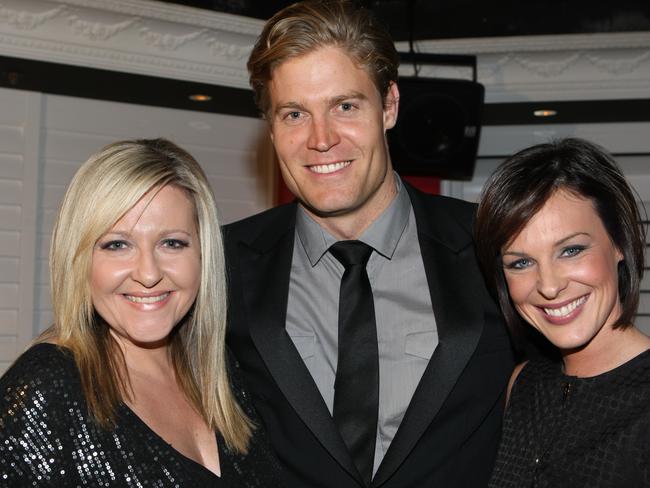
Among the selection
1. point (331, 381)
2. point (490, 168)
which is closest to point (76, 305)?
point (331, 381)

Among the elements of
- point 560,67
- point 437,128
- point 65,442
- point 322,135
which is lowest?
point 65,442

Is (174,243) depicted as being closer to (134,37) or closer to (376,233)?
(376,233)

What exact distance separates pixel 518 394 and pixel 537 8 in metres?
3.13

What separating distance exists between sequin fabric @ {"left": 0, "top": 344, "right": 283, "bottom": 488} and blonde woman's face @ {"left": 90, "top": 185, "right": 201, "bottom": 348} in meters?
0.15

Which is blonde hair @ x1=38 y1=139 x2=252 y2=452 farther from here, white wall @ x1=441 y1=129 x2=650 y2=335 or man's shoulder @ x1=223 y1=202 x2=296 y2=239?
white wall @ x1=441 y1=129 x2=650 y2=335

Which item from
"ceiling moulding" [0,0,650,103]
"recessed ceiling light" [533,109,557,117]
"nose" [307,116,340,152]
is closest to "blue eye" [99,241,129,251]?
"nose" [307,116,340,152]

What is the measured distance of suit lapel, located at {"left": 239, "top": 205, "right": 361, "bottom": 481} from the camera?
78.3 inches

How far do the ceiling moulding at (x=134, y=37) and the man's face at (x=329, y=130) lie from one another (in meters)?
2.32

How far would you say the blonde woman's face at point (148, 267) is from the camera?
1856 mm

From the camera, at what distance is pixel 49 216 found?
468 centimetres

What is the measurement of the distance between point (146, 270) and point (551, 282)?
0.81 meters

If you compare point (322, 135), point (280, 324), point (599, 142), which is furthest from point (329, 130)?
point (599, 142)

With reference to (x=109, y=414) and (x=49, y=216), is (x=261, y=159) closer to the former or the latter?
(x=49, y=216)

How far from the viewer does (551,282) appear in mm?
1805
